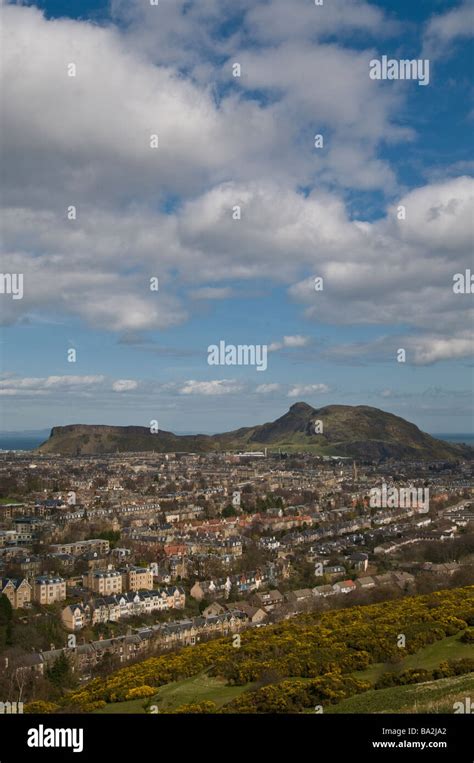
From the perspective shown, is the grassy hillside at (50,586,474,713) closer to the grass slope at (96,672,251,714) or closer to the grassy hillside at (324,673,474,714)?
the grass slope at (96,672,251,714)

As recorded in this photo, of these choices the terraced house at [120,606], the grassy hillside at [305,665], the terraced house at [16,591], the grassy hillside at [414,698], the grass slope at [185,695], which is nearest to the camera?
the grassy hillside at [414,698]

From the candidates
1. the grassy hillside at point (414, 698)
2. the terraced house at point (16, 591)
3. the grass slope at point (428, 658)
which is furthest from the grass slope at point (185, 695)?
the terraced house at point (16, 591)

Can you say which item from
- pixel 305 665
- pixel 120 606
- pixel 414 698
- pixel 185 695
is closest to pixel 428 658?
pixel 305 665

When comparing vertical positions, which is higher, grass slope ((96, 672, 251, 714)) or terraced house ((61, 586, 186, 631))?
grass slope ((96, 672, 251, 714))

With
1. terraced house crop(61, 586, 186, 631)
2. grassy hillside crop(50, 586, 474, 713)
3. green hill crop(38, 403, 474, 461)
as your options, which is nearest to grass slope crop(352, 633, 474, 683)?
grassy hillside crop(50, 586, 474, 713)

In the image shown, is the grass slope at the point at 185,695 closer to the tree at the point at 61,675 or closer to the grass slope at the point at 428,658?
the grass slope at the point at 428,658

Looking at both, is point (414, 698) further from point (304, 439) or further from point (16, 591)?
point (304, 439)

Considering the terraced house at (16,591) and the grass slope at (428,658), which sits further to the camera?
the terraced house at (16,591)

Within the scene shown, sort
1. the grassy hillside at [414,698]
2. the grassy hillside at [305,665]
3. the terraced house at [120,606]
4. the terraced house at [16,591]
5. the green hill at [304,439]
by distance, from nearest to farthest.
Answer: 1. the grassy hillside at [414,698]
2. the grassy hillside at [305,665]
3. the terraced house at [120,606]
4. the terraced house at [16,591]
5. the green hill at [304,439]

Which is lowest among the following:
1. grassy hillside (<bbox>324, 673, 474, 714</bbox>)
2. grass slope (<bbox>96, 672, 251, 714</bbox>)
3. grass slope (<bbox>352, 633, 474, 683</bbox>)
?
grass slope (<bbox>96, 672, 251, 714</bbox>)
